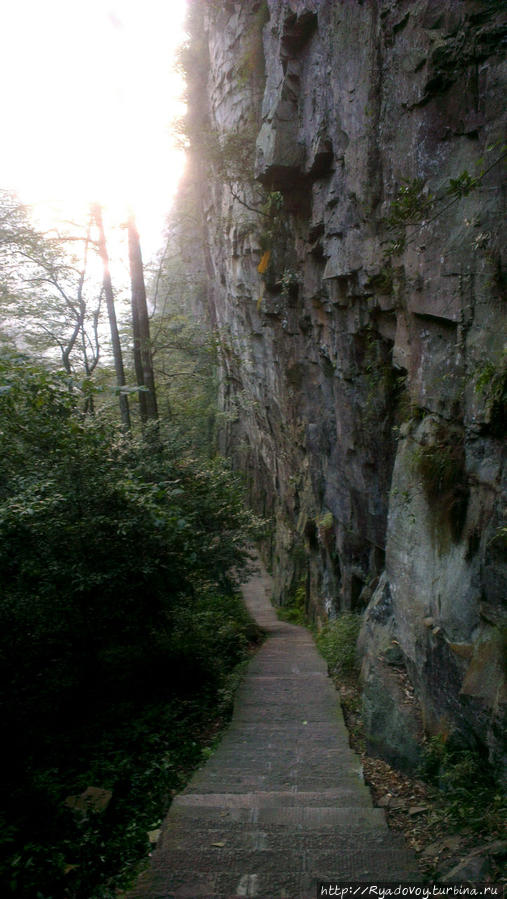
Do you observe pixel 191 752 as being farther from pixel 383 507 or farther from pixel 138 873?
pixel 383 507

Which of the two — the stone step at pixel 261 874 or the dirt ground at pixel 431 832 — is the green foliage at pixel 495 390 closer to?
the dirt ground at pixel 431 832

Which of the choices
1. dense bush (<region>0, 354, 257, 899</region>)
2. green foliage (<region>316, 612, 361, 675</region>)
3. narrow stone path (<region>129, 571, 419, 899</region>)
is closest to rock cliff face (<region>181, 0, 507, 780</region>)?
green foliage (<region>316, 612, 361, 675</region>)

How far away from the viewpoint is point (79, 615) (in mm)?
5414

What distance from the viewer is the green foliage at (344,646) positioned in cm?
725

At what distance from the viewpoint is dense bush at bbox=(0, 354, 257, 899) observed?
4656 mm

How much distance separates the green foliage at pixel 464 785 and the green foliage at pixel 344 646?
278 cm

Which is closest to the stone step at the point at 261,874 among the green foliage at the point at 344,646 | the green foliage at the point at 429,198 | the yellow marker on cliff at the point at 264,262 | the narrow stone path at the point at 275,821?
the narrow stone path at the point at 275,821

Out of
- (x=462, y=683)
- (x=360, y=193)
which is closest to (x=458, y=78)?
(x=360, y=193)

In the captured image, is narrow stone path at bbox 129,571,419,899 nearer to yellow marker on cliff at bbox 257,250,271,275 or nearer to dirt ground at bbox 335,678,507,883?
dirt ground at bbox 335,678,507,883

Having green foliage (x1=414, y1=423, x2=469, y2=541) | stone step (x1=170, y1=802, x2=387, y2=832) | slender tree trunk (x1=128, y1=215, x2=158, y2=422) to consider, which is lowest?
stone step (x1=170, y1=802, x2=387, y2=832)

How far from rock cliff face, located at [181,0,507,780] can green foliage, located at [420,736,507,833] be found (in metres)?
0.15

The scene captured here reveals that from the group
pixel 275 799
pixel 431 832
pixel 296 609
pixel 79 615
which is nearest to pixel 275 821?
pixel 275 799

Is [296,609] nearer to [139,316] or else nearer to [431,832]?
[139,316]

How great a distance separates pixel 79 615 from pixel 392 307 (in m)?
4.70
